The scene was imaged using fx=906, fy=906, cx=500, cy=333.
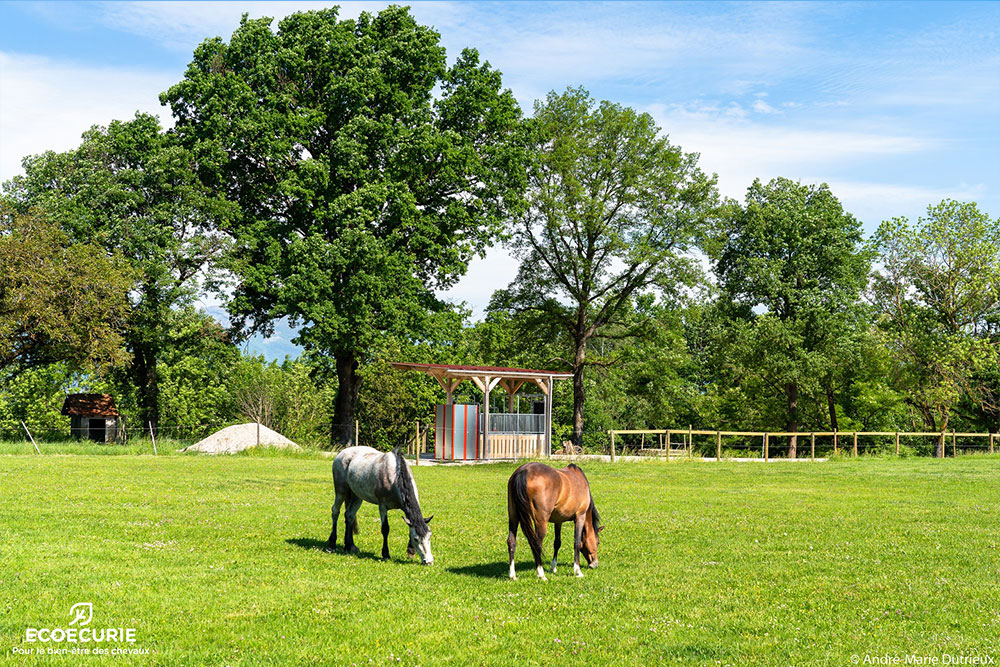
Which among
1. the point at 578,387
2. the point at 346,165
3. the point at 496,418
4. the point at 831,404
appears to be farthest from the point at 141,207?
the point at 831,404

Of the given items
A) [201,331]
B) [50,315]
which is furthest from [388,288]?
[50,315]

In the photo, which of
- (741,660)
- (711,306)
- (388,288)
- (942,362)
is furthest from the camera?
(711,306)

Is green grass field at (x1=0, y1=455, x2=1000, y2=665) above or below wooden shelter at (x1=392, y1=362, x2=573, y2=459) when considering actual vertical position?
below

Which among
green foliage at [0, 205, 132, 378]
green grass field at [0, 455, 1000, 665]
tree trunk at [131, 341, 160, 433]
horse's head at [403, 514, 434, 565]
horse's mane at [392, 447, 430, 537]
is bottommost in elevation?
green grass field at [0, 455, 1000, 665]

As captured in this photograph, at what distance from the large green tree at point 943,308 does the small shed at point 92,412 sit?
147ft

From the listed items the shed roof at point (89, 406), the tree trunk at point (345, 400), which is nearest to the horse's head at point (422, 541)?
the tree trunk at point (345, 400)

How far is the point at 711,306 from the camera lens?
188 ft

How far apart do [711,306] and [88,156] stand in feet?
120

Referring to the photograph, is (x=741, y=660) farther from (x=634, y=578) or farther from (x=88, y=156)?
(x=88, y=156)

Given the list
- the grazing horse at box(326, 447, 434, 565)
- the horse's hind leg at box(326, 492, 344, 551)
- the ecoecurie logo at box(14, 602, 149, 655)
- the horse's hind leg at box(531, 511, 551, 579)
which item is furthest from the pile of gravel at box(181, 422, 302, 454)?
the ecoecurie logo at box(14, 602, 149, 655)

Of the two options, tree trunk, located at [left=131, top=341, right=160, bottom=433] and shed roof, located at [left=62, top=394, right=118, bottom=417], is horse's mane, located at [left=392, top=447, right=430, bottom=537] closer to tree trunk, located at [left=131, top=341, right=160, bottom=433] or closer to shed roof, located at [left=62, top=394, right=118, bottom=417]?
tree trunk, located at [left=131, top=341, right=160, bottom=433]

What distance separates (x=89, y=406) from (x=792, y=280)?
41510 mm

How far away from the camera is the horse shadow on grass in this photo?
13.5 meters

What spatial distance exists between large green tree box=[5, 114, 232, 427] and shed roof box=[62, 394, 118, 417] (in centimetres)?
804
